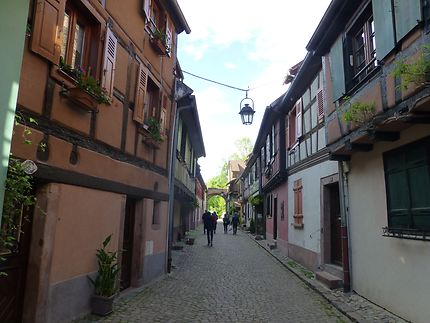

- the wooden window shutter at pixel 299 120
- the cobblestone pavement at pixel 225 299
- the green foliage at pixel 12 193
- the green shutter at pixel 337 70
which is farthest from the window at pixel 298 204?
the green foliage at pixel 12 193

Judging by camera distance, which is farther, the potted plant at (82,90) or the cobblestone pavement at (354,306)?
the cobblestone pavement at (354,306)

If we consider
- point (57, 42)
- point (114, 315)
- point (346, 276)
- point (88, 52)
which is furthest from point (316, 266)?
point (57, 42)

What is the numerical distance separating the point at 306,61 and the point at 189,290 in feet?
21.2

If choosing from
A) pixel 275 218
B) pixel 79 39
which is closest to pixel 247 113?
pixel 79 39

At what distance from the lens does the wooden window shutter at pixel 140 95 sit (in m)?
8.07

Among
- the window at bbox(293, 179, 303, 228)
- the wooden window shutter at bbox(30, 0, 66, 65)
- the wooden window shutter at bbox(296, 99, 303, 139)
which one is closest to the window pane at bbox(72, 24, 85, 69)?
the wooden window shutter at bbox(30, 0, 66, 65)

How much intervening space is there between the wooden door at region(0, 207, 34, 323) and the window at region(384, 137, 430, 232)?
5090mm

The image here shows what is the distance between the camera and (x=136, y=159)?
829cm

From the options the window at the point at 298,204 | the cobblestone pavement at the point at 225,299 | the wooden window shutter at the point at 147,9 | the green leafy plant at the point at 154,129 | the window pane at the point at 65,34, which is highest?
the wooden window shutter at the point at 147,9

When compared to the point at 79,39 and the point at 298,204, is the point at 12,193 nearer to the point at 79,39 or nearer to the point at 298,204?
the point at 79,39

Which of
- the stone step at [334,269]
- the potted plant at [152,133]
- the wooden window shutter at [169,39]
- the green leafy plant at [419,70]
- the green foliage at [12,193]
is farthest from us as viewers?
the wooden window shutter at [169,39]

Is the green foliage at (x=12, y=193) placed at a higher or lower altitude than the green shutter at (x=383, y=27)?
lower

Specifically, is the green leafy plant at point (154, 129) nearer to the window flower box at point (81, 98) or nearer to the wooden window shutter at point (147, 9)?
the wooden window shutter at point (147, 9)

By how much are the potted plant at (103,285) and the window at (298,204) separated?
7374 mm
